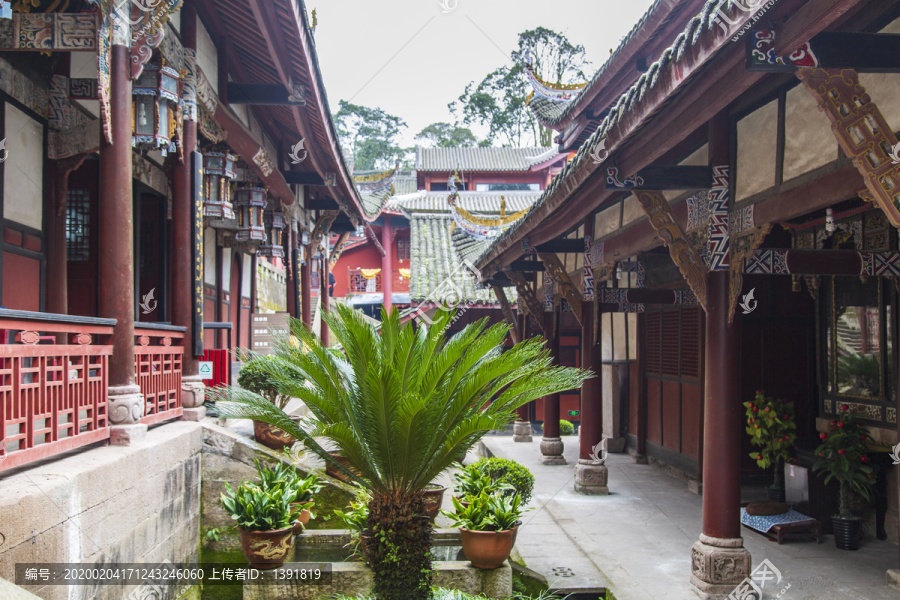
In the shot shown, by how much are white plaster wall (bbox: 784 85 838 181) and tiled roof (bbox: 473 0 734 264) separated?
0.89m

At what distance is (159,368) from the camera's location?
5.88m

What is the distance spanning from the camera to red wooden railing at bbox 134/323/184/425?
5.43 meters

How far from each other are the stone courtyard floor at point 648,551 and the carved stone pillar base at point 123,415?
3.33 meters

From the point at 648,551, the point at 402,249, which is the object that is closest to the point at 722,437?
the point at 648,551

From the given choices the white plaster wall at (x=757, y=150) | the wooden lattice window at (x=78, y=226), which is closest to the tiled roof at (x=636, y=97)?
the white plaster wall at (x=757, y=150)

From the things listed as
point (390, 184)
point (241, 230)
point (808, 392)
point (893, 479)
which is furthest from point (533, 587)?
point (390, 184)

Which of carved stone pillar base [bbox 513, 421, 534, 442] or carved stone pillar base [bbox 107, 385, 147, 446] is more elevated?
carved stone pillar base [bbox 107, 385, 147, 446]

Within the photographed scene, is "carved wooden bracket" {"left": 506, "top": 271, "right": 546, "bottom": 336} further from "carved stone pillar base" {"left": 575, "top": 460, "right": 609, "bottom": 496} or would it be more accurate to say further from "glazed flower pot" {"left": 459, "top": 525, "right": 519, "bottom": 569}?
"glazed flower pot" {"left": 459, "top": 525, "right": 519, "bottom": 569}

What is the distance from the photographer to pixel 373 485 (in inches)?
192

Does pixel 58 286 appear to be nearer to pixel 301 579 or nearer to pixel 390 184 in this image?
pixel 301 579

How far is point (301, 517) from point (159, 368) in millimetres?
1682

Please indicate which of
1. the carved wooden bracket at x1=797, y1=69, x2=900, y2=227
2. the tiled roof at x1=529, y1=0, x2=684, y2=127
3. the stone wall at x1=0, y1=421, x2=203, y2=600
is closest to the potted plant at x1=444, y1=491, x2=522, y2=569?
the stone wall at x1=0, y1=421, x2=203, y2=600

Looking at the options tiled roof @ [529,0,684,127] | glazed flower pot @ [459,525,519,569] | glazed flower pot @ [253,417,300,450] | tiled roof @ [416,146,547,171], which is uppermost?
tiled roof @ [416,146,547,171]

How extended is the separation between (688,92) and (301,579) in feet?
14.0
